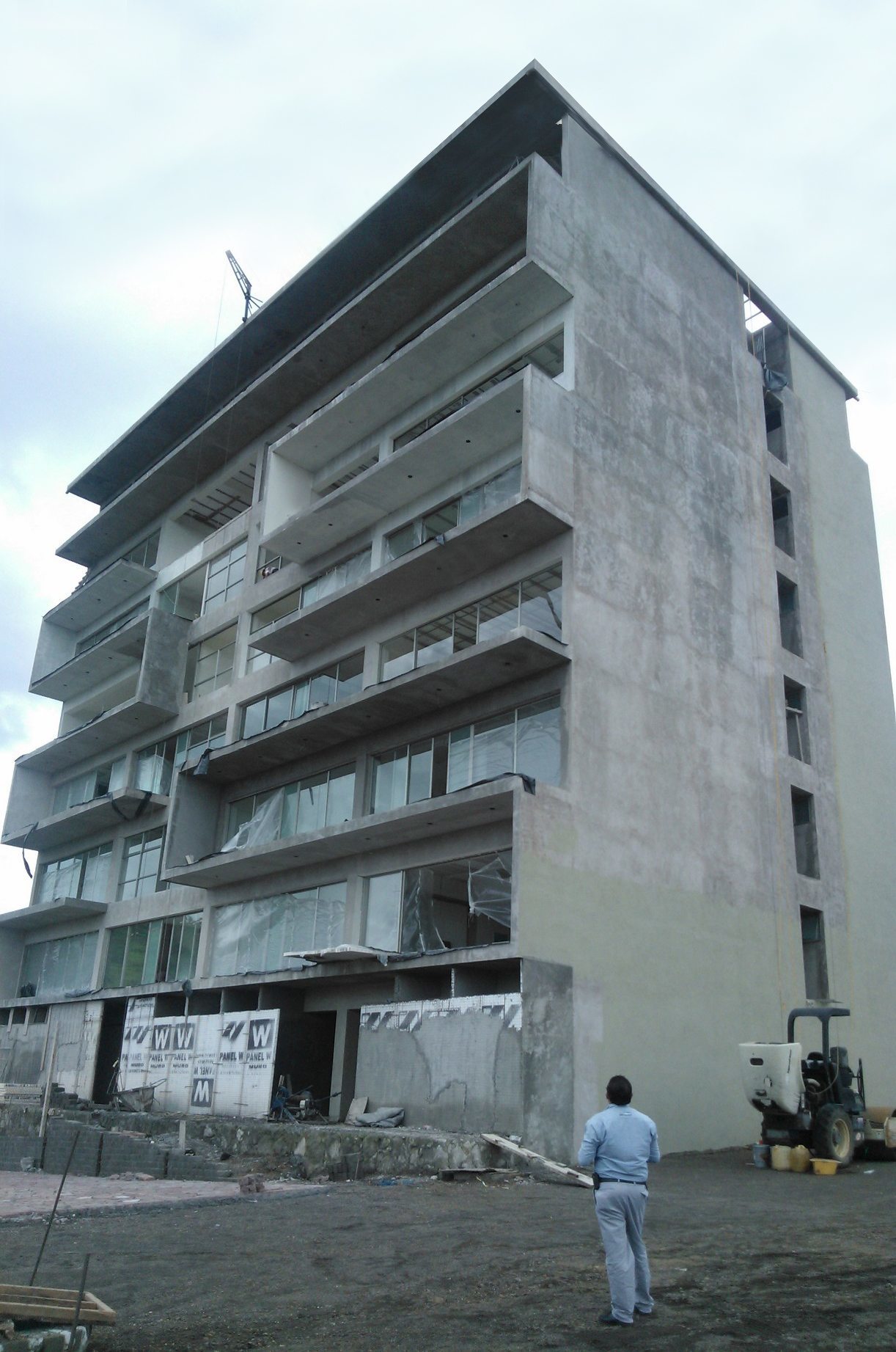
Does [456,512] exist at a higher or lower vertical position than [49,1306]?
higher

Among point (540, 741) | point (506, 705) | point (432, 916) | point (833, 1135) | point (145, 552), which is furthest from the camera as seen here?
point (145, 552)

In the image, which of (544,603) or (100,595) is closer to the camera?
(544,603)

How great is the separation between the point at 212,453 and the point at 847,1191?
3513cm

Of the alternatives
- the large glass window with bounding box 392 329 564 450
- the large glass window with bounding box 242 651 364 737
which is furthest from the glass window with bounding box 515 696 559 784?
the large glass window with bounding box 392 329 564 450

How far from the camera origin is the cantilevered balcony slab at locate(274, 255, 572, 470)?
96.0ft

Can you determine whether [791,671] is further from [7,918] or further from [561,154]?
[7,918]

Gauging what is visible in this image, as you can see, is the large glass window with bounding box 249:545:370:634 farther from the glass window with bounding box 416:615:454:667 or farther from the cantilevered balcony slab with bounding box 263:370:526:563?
the glass window with bounding box 416:615:454:667

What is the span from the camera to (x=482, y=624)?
2881cm

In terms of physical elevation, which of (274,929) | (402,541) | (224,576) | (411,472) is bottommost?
(274,929)

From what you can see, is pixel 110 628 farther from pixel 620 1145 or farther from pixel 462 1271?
pixel 620 1145

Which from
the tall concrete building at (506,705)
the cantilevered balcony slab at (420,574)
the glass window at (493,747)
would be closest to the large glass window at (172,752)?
the tall concrete building at (506,705)

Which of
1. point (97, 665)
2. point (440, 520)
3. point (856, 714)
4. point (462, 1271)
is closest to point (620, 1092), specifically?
point (462, 1271)

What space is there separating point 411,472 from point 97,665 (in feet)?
70.8

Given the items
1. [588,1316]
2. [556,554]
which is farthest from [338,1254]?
[556,554]
